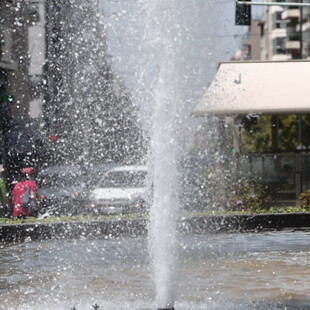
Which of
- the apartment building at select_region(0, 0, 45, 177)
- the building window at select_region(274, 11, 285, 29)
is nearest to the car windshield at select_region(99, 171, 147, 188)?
the apartment building at select_region(0, 0, 45, 177)

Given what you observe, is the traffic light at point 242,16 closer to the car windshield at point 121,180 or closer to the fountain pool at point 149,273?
the car windshield at point 121,180

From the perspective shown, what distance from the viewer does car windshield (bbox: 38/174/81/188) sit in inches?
958

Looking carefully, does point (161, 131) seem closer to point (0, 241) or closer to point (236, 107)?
point (0, 241)

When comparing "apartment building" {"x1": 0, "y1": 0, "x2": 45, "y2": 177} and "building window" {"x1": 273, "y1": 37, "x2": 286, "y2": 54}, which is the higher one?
"building window" {"x1": 273, "y1": 37, "x2": 286, "y2": 54}

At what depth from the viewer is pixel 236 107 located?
78.3ft

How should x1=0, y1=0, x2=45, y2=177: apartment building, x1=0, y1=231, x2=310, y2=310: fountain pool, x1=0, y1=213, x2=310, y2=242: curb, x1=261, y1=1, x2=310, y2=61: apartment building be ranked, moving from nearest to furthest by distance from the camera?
x1=0, y1=231, x2=310, y2=310: fountain pool < x1=0, y1=213, x2=310, y2=242: curb < x1=0, y1=0, x2=45, y2=177: apartment building < x1=261, y1=1, x2=310, y2=61: apartment building

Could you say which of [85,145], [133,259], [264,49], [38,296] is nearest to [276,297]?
[38,296]

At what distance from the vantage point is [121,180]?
81.0ft

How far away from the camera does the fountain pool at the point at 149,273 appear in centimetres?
898

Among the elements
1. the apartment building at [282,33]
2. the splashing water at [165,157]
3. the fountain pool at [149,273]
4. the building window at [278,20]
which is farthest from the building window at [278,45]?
the splashing water at [165,157]

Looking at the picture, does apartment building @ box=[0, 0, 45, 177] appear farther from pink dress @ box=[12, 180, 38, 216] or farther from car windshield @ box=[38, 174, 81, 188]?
pink dress @ box=[12, 180, 38, 216]

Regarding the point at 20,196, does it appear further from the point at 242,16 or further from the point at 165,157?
the point at 165,157

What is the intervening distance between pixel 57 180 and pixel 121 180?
164cm

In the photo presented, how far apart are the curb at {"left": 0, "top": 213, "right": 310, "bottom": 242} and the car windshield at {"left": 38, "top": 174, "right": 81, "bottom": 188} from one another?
7152 mm
